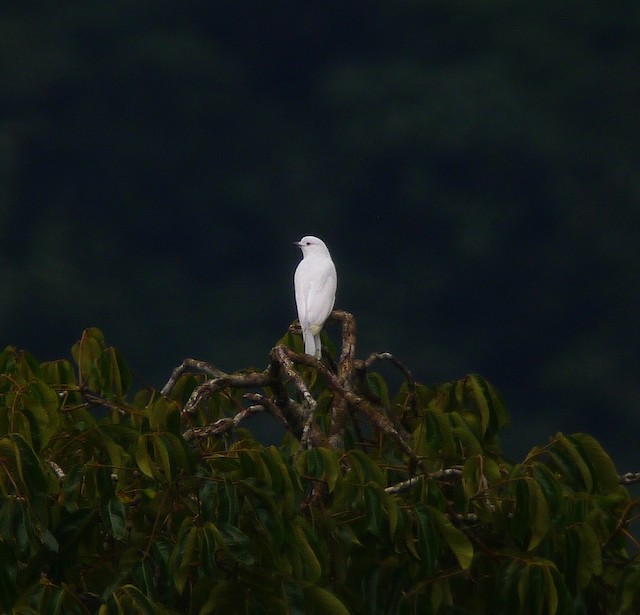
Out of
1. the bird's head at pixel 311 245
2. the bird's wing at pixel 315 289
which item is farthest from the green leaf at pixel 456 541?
the bird's head at pixel 311 245

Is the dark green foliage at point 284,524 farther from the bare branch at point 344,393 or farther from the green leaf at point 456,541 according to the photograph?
the bare branch at point 344,393

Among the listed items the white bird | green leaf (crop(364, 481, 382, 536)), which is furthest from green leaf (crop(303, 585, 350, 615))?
the white bird

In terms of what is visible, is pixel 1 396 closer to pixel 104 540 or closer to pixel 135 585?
pixel 104 540

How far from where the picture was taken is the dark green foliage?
482cm

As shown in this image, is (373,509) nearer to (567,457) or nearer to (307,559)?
(307,559)

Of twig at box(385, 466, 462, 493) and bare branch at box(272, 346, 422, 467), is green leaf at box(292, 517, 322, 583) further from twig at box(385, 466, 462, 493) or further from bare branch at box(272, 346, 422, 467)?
bare branch at box(272, 346, 422, 467)

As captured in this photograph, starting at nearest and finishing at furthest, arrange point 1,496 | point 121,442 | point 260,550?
point 1,496
point 260,550
point 121,442

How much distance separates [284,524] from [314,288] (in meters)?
3.81

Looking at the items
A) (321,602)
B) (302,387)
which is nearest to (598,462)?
(302,387)

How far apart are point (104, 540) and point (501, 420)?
7.40 ft

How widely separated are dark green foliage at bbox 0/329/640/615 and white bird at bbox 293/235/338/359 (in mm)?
2020

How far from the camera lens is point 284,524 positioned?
494 cm

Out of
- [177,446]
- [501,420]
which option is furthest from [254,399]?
[177,446]

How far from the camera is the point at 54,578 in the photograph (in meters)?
5.06
